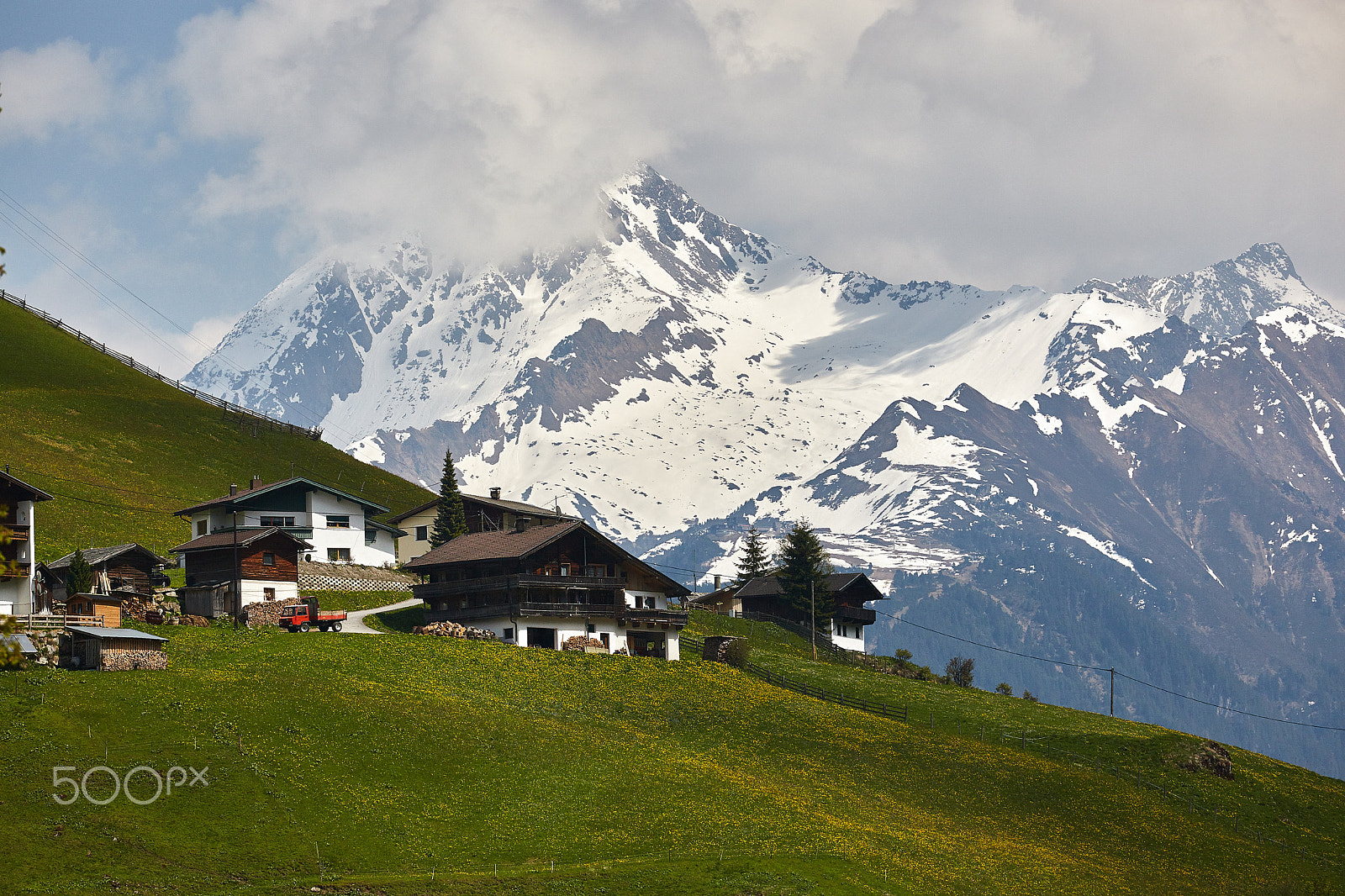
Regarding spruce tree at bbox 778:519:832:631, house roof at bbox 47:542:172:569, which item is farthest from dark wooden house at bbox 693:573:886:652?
house roof at bbox 47:542:172:569

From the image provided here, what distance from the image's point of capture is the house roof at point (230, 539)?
303ft

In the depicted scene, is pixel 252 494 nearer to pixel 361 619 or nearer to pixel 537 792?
pixel 361 619

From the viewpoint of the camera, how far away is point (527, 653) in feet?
285

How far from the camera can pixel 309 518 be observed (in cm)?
11681

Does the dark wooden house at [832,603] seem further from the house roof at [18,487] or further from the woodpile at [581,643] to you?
the house roof at [18,487]

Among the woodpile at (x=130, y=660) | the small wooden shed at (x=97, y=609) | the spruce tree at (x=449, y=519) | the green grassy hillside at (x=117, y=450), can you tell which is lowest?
the woodpile at (x=130, y=660)

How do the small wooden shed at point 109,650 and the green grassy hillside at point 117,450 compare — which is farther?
the green grassy hillside at point 117,450

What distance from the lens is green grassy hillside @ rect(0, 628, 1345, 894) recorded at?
153ft

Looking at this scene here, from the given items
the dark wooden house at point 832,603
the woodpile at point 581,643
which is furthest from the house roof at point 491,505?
the woodpile at point 581,643

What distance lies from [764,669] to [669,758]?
3014cm

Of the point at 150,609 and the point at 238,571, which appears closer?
the point at 150,609

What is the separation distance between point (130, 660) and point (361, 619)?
3283cm

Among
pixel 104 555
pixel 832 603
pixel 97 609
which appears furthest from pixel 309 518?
pixel 832 603

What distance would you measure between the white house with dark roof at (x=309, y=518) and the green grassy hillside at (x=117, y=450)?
5437mm
